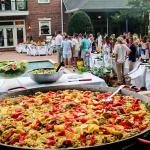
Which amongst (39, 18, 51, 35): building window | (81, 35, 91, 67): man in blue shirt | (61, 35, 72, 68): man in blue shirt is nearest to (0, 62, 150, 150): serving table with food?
(81, 35, 91, 67): man in blue shirt

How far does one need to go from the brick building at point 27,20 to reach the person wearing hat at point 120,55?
62.6 feet

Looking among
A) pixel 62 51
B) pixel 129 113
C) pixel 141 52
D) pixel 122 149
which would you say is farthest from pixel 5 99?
pixel 62 51

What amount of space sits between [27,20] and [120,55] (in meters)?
20.0

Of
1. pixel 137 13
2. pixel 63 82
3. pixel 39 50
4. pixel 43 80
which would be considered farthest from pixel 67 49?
pixel 43 80

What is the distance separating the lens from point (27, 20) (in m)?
30.6

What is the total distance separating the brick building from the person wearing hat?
19.1 m

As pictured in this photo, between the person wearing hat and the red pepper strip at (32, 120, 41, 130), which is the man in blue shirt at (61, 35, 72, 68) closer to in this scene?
the person wearing hat

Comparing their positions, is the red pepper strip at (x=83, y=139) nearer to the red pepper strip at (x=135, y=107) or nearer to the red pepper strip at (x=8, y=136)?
the red pepper strip at (x=8, y=136)

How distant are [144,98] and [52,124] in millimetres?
1265

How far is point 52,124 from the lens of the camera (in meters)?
3.16

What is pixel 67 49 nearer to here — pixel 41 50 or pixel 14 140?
pixel 41 50

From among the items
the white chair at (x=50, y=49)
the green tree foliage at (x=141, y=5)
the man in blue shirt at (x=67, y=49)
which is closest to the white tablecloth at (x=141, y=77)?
the man in blue shirt at (x=67, y=49)

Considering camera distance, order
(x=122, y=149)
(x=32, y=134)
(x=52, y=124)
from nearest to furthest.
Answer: (x=122, y=149), (x=32, y=134), (x=52, y=124)

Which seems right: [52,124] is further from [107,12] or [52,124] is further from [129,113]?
[107,12]
